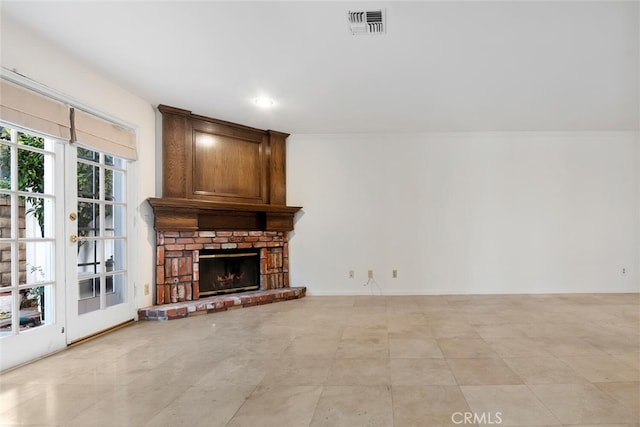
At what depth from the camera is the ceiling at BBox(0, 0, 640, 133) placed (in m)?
2.25

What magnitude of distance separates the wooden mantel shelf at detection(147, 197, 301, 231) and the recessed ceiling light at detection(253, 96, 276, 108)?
4.36 feet

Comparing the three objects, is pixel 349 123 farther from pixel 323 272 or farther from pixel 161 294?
pixel 161 294

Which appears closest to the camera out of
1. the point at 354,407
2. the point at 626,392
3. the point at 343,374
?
the point at 354,407

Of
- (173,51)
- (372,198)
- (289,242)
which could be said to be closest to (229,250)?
(289,242)

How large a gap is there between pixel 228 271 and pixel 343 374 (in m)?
2.78

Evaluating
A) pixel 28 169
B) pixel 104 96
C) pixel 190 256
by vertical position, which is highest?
pixel 104 96

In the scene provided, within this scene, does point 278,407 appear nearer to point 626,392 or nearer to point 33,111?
point 626,392

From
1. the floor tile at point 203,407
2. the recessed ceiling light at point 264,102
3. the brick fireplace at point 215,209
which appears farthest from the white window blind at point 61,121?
the floor tile at point 203,407

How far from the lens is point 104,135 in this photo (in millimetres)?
3197

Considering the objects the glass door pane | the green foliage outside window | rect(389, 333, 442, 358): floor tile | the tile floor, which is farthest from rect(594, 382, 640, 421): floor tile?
the green foliage outside window

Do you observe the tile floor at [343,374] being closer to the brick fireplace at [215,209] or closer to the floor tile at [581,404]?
the floor tile at [581,404]

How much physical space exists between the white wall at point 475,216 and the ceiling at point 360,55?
934 mm

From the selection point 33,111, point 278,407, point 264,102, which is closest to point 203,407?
point 278,407

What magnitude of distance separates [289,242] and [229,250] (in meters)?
→ 0.97
